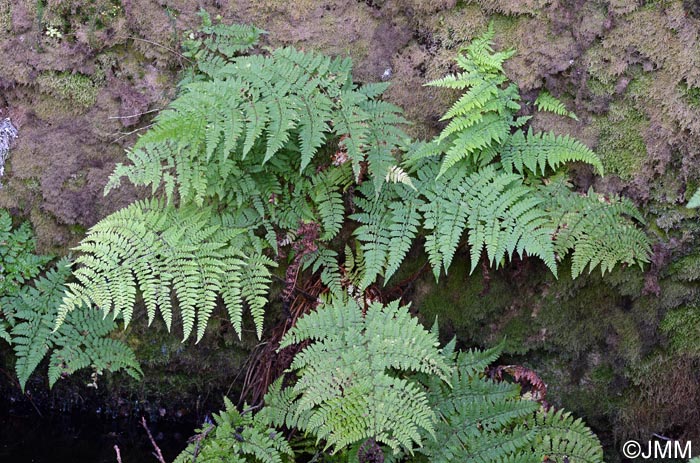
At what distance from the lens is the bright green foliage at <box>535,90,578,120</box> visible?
3893mm

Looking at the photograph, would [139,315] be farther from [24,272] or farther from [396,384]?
[396,384]

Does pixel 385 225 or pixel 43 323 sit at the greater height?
pixel 385 225

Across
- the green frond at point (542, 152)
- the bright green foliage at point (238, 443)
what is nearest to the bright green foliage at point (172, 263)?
the bright green foliage at point (238, 443)

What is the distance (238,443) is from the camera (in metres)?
3.59

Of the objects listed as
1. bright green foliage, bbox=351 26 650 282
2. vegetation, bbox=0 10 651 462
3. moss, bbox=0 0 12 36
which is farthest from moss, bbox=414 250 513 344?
moss, bbox=0 0 12 36

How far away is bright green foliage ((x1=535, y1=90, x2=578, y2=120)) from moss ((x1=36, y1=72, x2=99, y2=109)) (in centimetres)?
306

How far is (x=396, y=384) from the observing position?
133 inches

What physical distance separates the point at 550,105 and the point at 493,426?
202 cm

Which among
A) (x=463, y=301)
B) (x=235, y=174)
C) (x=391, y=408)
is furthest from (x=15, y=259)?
(x=463, y=301)

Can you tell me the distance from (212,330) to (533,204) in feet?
7.57

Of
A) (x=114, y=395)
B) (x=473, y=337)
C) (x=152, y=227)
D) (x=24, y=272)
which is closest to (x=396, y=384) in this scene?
(x=473, y=337)

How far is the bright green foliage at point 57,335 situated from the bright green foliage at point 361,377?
131 centimetres

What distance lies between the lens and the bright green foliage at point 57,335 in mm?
4141

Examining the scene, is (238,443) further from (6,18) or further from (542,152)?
(6,18)
